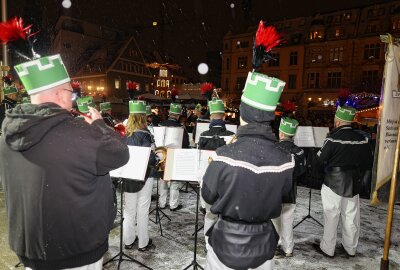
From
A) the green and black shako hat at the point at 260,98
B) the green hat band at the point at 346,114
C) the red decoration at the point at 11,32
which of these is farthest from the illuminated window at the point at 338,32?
the red decoration at the point at 11,32

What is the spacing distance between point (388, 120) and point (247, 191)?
6.57 feet

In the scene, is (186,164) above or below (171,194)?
above

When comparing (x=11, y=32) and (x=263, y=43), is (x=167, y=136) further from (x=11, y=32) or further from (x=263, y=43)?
(x=11, y=32)

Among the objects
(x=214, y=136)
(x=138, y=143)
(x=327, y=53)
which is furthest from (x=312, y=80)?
(x=138, y=143)

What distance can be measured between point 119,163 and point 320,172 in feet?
14.5

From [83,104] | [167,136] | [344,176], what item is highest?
[83,104]

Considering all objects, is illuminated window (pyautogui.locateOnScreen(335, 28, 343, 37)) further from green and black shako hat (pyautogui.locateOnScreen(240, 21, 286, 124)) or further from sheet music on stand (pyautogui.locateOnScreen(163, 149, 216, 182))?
green and black shako hat (pyautogui.locateOnScreen(240, 21, 286, 124))

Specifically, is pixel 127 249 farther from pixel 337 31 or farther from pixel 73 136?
pixel 337 31

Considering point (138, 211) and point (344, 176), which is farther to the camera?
point (138, 211)

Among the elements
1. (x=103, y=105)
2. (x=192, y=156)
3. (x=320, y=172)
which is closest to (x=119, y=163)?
(x=192, y=156)

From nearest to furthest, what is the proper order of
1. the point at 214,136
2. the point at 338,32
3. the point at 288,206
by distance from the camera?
the point at 288,206
the point at 214,136
the point at 338,32

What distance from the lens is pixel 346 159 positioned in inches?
209

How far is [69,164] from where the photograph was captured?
7.48ft

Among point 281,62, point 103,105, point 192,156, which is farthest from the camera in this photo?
point 281,62
